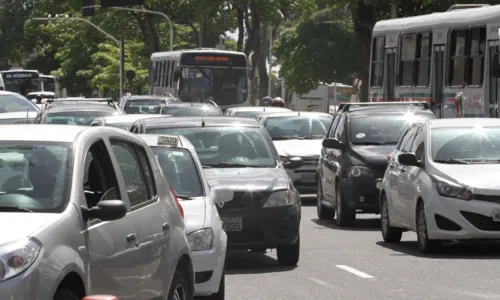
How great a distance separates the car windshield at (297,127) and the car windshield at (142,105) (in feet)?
28.9

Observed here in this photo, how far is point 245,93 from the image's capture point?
49.1m

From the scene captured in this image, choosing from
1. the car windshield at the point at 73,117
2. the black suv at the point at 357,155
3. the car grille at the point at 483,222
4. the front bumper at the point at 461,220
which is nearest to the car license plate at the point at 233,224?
the front bumper at the point at 461,220

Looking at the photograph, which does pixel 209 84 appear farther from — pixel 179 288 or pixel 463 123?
pixel 179 288

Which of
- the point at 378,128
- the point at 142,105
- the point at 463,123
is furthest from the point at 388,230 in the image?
the point at 142,105

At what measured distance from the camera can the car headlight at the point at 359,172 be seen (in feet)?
66.8

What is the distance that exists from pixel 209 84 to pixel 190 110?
17.5m

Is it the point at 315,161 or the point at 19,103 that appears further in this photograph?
the point at 19,103

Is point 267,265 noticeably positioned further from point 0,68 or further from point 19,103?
point 0,68

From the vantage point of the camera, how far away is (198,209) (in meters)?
11.8

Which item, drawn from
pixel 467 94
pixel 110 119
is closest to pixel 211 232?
pixel 110 119

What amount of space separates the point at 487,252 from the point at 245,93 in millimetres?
33107

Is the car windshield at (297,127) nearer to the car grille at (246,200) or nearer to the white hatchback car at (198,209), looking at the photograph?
the car grille at (246,200)

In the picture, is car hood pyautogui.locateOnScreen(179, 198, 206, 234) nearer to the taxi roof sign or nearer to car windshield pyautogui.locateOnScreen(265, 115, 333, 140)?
the taxi roof sign

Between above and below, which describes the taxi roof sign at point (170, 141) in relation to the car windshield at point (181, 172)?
above
